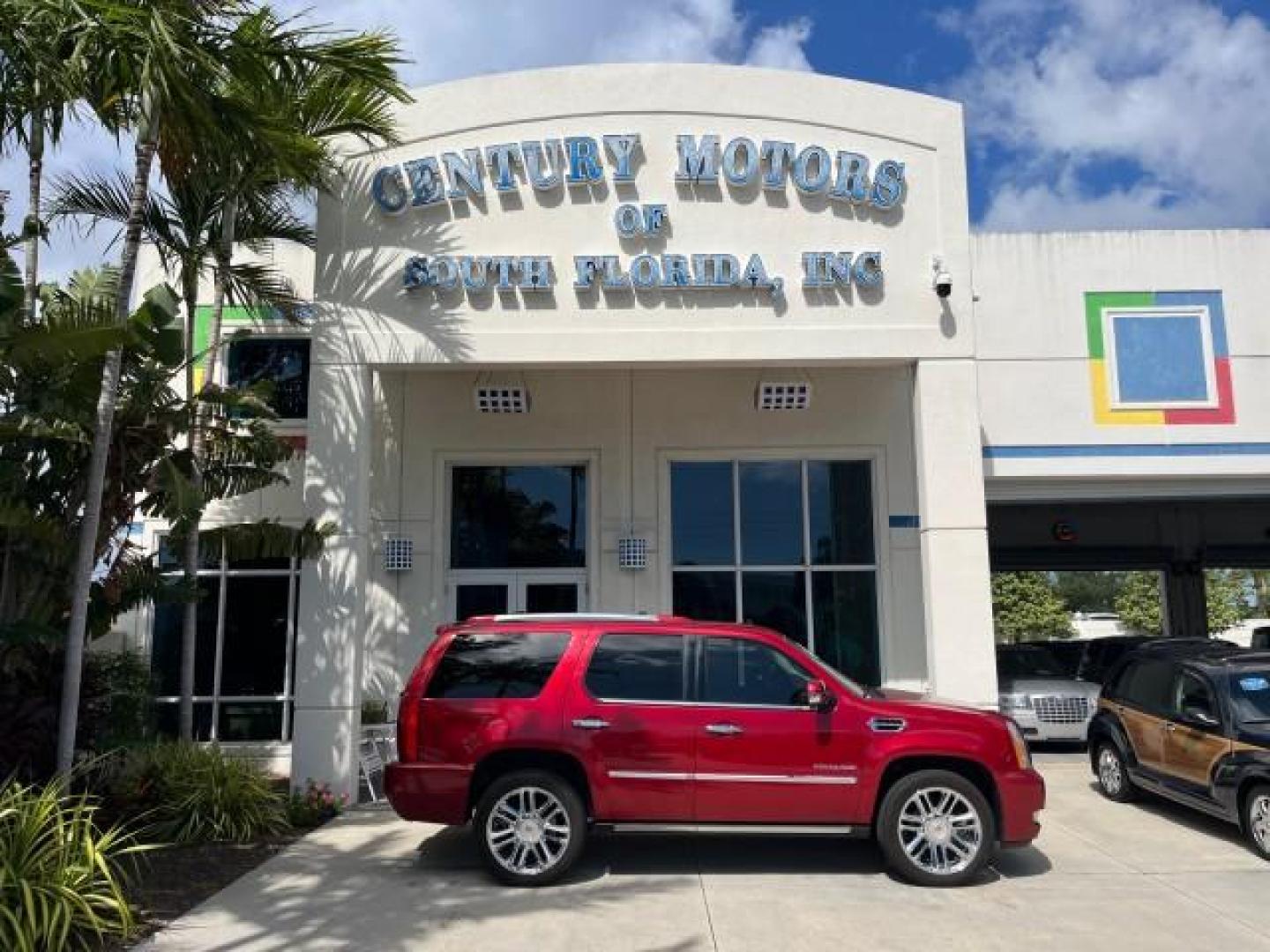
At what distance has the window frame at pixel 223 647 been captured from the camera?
42.0ft

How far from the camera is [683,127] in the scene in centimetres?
1104

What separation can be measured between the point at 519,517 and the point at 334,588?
Result: 3.61m

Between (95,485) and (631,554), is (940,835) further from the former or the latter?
(95,485)

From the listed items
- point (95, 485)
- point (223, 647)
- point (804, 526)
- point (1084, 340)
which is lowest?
point (223, 647)

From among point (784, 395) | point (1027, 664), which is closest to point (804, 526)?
point (784, 395)

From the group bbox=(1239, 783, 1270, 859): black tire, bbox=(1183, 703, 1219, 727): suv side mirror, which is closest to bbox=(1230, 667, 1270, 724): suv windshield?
bbox=(1183, 703, 1219, 727): suv side mirror

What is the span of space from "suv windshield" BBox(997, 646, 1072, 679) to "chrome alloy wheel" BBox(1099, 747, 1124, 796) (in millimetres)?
4813

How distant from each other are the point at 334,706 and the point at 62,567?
9.34ft

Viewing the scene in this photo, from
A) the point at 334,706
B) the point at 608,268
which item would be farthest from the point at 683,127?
the point at 334,706

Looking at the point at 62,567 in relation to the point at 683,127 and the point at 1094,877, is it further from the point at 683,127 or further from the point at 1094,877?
the point at 1094,877

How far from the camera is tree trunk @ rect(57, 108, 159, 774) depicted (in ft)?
24.9

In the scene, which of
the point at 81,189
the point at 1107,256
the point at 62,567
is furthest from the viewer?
the point at 1107,256

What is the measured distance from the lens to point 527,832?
7.23 metres

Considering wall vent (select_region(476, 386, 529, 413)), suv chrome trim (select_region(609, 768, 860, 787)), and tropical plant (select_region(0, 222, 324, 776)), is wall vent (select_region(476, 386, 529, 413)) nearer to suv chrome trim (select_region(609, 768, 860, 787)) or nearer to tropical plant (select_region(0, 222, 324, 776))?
tropical plant (select_region(0, 222, 324, 776))
